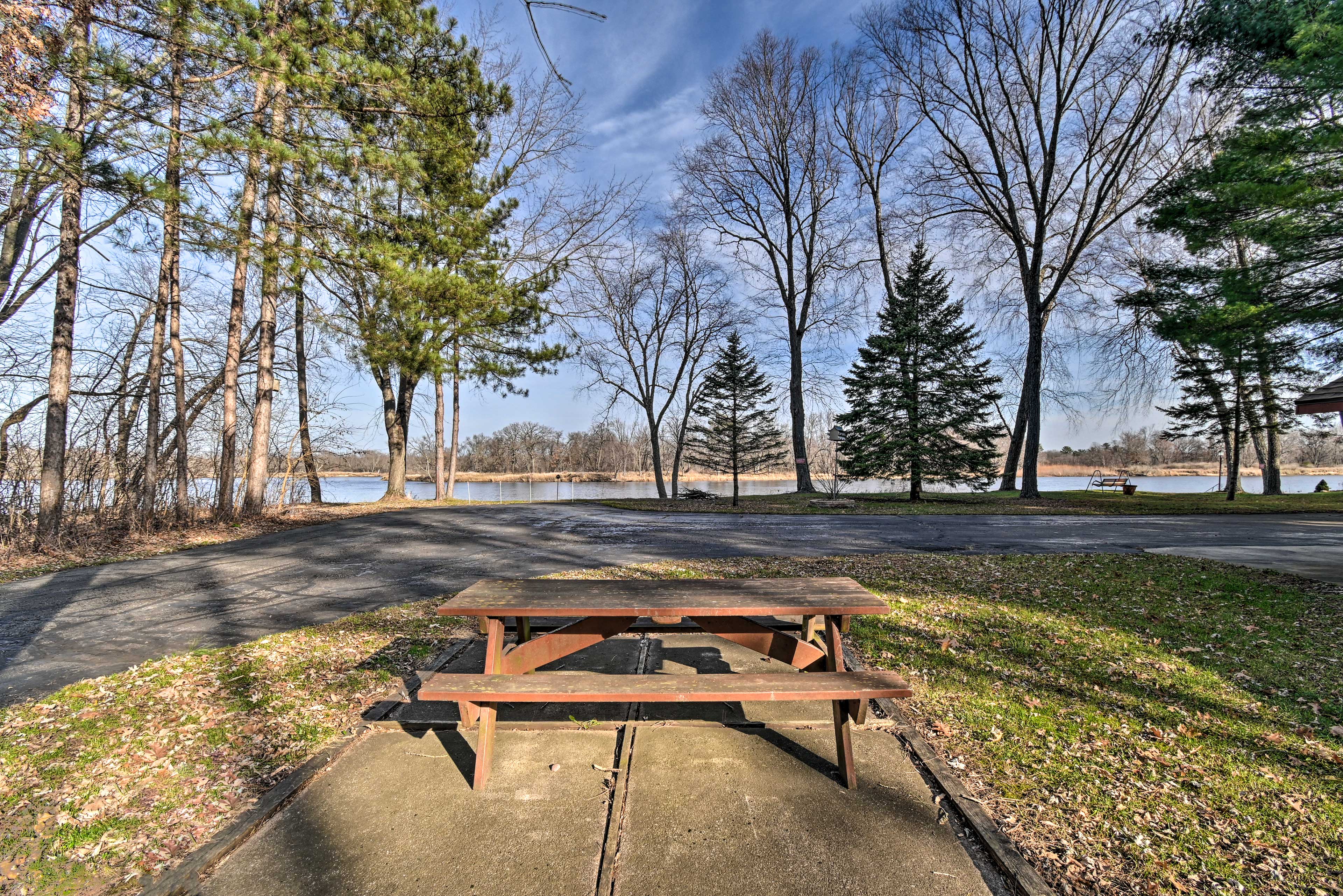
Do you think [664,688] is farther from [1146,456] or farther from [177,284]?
[1146,456]

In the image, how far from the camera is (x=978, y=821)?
1.89m

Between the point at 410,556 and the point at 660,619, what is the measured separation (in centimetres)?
572

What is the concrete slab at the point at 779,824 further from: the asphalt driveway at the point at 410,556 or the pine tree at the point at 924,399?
the pine tree at the point at 924,399

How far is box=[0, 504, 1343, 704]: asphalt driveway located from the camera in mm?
3857

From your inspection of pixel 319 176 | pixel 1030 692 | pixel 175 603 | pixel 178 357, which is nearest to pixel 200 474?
pixel 178 357

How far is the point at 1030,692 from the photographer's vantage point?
301 centimetres

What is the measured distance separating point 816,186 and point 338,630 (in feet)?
73.3

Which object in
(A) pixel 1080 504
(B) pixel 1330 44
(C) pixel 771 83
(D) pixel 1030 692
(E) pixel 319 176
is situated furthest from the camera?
(C) pixel 771 83

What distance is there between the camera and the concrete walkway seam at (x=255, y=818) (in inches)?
64.2

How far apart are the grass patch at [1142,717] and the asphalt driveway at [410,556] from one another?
257cm

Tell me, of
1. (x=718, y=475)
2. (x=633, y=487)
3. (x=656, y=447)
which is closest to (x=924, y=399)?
(x=656, y=447)

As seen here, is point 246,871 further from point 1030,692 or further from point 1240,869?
point 1030,692

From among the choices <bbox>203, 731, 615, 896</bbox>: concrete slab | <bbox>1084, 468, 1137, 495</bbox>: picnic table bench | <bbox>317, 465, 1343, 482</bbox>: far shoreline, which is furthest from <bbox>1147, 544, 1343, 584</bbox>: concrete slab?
<bbox>317, 465, 1343, 482</bbox>: far shoreline

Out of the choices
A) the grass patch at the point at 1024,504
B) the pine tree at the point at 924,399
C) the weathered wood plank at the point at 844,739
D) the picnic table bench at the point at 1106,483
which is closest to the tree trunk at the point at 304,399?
the grass patch at the point at 1024,504
